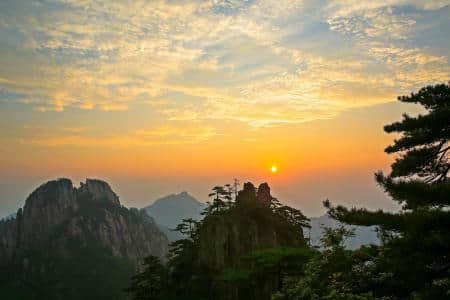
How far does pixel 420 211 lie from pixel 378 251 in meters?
7.96

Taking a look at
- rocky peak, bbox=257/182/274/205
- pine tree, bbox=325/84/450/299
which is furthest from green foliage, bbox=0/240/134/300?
pine tree, bbox=325/84/450/299

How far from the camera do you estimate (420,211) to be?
1012cm

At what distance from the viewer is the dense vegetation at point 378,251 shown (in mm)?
→ 10539

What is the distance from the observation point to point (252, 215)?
1890 inches

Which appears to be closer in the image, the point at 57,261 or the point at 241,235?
the point at 241,235

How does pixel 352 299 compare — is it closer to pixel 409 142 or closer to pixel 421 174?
pixel 421 174

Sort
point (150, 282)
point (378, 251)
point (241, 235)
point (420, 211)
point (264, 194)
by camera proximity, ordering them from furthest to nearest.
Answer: point (264, 194) < point (241, 235) < point (150, 282) < point (378, 251) < point (420, 211)

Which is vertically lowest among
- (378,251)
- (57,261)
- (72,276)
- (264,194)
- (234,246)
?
(378,251)

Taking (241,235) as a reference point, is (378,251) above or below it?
below

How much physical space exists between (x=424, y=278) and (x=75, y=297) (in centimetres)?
15934

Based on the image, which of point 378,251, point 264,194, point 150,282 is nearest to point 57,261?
point 150,282

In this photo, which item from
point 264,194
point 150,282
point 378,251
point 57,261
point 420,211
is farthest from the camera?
point 57,261

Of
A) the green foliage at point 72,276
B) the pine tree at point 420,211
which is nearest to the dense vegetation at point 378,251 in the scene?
the pine tree at point 420,211

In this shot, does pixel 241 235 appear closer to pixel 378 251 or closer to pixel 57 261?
pixel 378 251
